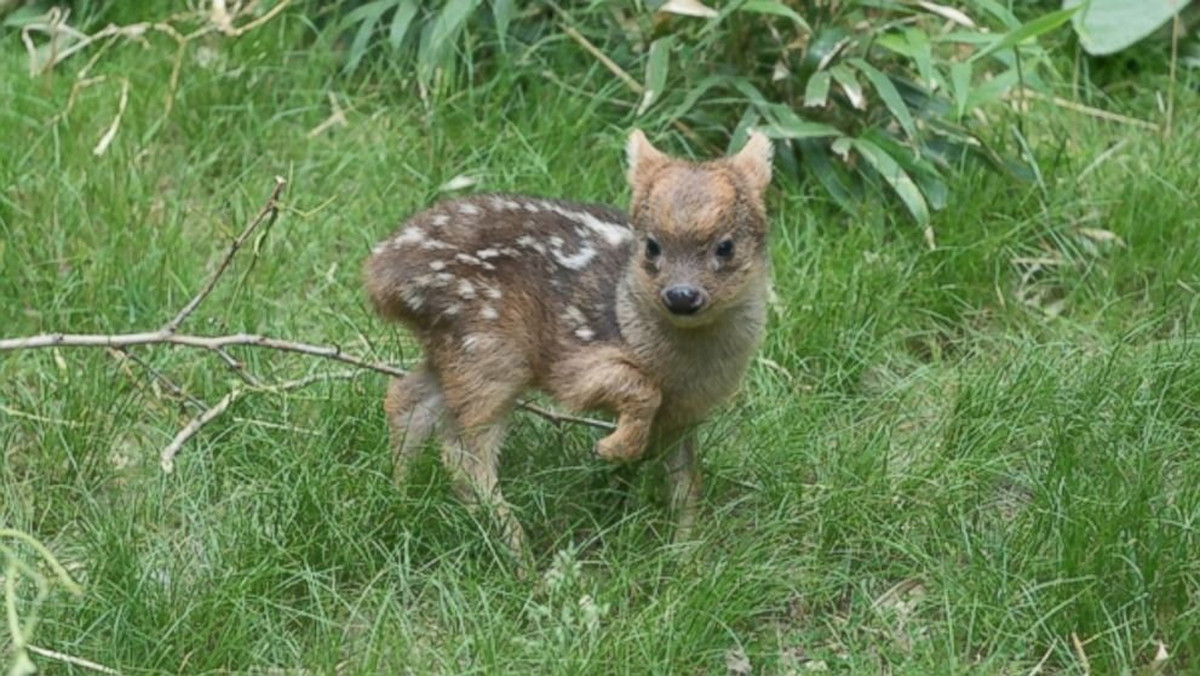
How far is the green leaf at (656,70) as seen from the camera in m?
6.19

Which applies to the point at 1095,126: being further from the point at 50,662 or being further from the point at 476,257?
the point at 50,662

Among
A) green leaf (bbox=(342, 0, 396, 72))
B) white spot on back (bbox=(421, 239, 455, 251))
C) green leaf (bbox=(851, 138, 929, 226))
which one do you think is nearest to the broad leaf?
green leaf (bbox=(342, 0, 396, 72))

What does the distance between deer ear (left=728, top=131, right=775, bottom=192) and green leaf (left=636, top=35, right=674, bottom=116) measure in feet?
3.50

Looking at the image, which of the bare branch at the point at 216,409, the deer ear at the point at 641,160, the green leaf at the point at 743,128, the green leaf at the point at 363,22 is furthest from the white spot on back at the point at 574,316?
the green leaf at the point at 363,22

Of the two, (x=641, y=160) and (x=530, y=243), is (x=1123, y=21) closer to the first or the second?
(x=641, y=160)

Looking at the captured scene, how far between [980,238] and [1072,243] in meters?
0.28

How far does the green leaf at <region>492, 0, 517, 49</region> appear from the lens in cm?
644

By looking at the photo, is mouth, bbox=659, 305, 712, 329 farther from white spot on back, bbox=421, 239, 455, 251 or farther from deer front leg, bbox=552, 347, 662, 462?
white spot on back, bbox=421, 239, 455, 251

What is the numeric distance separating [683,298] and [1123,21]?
108 inches

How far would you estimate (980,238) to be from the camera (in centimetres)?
605

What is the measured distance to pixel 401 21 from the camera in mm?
6570

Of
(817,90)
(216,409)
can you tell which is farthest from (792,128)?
(216,409)

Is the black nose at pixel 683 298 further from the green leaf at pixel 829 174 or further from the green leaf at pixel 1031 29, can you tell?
the green leaf at pixel 829 174

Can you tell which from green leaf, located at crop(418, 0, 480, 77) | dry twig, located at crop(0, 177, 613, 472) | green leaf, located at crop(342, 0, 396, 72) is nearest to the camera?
dry twig, located at crop(0, 177, 613, 472)
